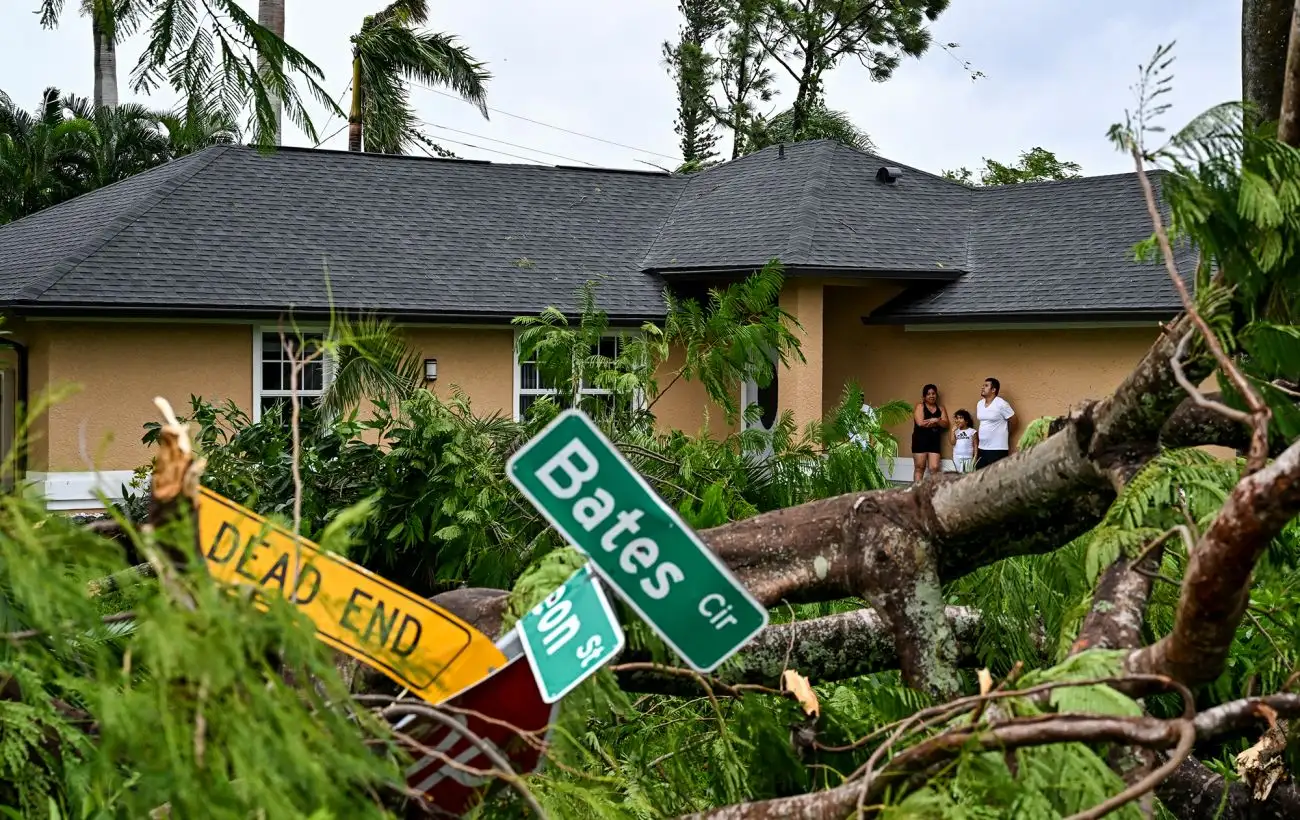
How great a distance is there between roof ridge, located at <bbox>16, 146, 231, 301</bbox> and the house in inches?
1.5

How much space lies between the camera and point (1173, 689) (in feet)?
5.88

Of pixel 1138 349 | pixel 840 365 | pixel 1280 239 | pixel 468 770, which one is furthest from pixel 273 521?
pixel 840 365

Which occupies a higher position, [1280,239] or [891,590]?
[1280,239]

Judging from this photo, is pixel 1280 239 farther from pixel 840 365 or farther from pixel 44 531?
pixel 840 365

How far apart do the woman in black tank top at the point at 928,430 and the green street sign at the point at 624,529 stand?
1464 centimetres

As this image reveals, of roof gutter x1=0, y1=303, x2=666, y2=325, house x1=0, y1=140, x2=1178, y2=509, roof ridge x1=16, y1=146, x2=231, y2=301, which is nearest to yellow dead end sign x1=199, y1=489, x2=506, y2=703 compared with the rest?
roof gutter x1=0, y1=303, x2=666, y2=325

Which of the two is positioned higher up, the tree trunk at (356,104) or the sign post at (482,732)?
the tree trunk at (356,104)

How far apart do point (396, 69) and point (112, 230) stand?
11469 mm

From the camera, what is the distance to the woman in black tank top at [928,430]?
16094 mm

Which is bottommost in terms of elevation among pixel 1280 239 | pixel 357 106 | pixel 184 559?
pixel 184 559

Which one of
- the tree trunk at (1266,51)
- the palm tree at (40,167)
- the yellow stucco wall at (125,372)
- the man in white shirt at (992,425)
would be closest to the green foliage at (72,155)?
the palm tree at (40,167)

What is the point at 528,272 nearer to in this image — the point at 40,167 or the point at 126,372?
the point at 126,372

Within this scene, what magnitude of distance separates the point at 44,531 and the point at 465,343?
15.0m

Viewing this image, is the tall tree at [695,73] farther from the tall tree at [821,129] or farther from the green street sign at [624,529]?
the green street sign at [624,529]
